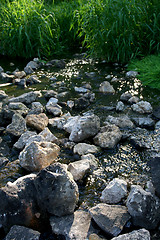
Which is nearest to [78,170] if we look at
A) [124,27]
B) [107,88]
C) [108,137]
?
[108,137]

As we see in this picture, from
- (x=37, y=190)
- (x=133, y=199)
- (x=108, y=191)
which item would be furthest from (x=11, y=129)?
(x=133, y=199)

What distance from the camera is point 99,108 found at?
345 centimetres

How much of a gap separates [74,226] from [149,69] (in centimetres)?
307

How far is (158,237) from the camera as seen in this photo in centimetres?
170

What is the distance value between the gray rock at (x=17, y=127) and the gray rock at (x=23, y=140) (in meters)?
0.11

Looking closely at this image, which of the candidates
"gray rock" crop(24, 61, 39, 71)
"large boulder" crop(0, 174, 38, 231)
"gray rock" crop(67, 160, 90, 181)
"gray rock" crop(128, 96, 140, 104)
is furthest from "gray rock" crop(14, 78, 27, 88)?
"large boulder" crop(0, 174, 38, 231)

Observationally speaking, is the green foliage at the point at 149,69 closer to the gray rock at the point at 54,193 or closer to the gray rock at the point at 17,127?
the gray rock at the point at 17,127

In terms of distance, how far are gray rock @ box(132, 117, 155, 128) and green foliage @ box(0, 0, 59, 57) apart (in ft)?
10.7

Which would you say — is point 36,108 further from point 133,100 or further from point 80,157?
A: point 133,100

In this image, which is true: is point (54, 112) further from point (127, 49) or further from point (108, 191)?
point (127, 49)

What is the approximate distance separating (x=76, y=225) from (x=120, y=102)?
6.41 ft

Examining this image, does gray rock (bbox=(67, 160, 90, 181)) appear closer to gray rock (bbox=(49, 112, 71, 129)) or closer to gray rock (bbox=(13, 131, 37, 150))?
gray rock (bbox=(13, 131, 37, 150))

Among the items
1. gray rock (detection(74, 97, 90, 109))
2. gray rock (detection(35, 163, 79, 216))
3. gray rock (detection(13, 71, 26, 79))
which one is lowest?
gray rock (detection(13, 71, 26, 79))

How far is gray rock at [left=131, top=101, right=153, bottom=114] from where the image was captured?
3234 mm
